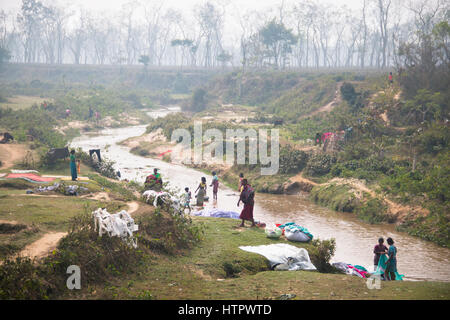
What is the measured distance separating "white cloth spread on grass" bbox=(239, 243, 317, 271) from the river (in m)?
2.25

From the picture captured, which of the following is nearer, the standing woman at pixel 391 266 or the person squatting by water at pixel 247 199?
the standing woman at pixel 391 266

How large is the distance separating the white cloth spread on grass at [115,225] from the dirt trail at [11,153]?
1122cm

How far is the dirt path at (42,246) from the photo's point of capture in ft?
22.5

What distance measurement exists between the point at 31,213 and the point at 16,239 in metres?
1.86

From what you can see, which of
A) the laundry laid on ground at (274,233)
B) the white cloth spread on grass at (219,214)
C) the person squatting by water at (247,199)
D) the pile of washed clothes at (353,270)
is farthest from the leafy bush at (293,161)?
the pile of washed clothes at (353,270)

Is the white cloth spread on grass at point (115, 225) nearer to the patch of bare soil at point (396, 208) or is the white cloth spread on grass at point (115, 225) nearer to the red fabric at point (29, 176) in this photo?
the red fabric at point (29, 176)

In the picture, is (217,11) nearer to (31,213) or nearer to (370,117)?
(370,117)

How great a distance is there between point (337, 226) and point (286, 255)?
259 inches

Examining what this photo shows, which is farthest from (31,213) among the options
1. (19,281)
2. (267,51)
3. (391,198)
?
(267,51)

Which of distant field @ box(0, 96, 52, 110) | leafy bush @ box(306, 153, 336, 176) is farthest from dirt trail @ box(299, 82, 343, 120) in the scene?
distant field @ box(0, 96, 52, 110)

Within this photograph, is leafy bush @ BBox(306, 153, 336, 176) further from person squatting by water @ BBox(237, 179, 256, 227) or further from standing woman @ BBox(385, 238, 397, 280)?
standing woman @ BBox(385, 238, 397, 280)

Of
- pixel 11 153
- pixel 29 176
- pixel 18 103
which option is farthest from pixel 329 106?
pixel 18 103

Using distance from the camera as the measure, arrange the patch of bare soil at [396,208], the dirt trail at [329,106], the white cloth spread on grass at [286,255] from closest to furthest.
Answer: the white cloth spread on grass at [286,255] < the patch of bare soil at [396,208] < the dirt trail at [329,106]

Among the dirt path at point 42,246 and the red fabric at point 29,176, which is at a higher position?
the dirt path at point 42,246
